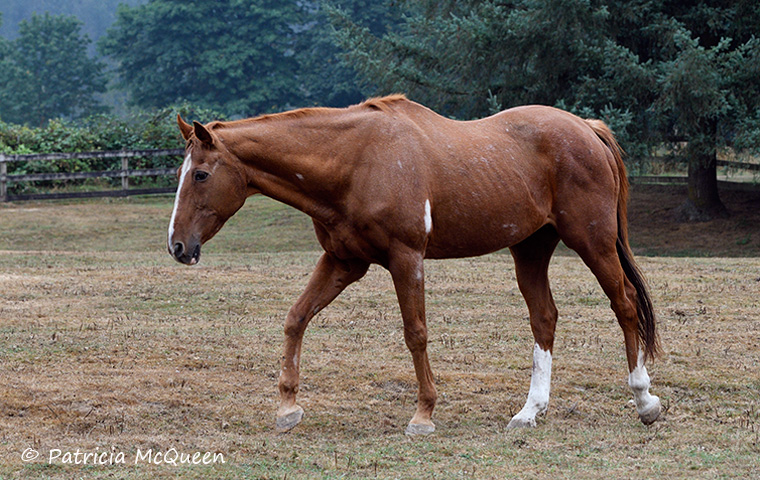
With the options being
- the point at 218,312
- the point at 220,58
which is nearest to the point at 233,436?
the point at 218,312

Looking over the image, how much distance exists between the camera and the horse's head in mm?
5531

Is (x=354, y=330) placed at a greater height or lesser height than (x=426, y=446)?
lesser

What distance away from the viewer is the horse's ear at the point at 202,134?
5405 millimetres

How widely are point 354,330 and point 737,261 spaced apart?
326 inches

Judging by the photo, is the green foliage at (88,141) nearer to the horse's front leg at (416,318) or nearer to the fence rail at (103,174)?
the fence rail at (103,174)

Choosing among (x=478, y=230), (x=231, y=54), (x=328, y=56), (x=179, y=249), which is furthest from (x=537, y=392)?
(x=328, y=56)

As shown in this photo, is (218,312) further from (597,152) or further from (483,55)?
(483,55)

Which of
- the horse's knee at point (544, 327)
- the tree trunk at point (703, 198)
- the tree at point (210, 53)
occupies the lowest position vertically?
the tree at point (210, 53)

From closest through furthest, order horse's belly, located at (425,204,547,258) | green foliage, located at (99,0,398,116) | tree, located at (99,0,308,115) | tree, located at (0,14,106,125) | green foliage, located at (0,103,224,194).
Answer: horse's belly, located at (425,204,547,258) → green foliage, located at (0,103,224,194) → tree, located at (99,0,308,115) → green foliage, located at (99,0,398,116) → tree, located at (0,14,106,125)

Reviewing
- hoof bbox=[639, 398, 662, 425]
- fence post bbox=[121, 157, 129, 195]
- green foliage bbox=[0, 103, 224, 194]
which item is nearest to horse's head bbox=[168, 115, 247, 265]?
hoof bbox=[639, 398, 662, 425]

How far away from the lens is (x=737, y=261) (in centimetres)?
1459

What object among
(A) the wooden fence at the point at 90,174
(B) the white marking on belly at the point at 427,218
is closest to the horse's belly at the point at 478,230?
(B) the white marking on belly at the point at 427,218

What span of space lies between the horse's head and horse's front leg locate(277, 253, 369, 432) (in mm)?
813

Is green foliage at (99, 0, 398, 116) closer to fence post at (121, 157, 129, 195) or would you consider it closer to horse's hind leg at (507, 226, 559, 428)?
fence post at (121, 157, 129, 195)
